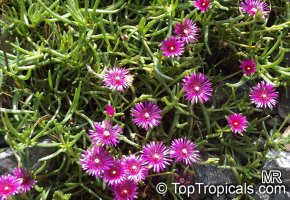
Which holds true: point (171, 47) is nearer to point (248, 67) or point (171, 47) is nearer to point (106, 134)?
point (248, 67)

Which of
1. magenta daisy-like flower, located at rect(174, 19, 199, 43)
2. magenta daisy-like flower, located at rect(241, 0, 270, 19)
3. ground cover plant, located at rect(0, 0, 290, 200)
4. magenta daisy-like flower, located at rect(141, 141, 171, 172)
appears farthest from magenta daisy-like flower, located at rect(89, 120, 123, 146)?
magenta daisy-like flower, located at rect(241, 0, 270, 19)

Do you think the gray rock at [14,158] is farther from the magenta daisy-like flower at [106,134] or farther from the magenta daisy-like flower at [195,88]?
the magenta daisy-like flower at [195,88]

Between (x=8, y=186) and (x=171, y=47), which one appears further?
(x=171, y=47)

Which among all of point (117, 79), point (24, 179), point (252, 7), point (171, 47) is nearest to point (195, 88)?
point (171, 47)

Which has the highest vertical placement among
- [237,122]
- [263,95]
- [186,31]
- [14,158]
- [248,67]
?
[186,31]

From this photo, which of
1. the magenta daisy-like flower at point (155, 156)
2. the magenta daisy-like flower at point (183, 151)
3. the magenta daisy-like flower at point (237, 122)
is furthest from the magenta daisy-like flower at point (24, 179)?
the magenta daisy-like flower at point (237, 122)

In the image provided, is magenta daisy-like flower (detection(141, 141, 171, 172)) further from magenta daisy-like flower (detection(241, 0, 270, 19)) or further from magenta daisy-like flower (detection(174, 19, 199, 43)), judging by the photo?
magenta daisy-like flower (detection(241, 0, 270, 19))
